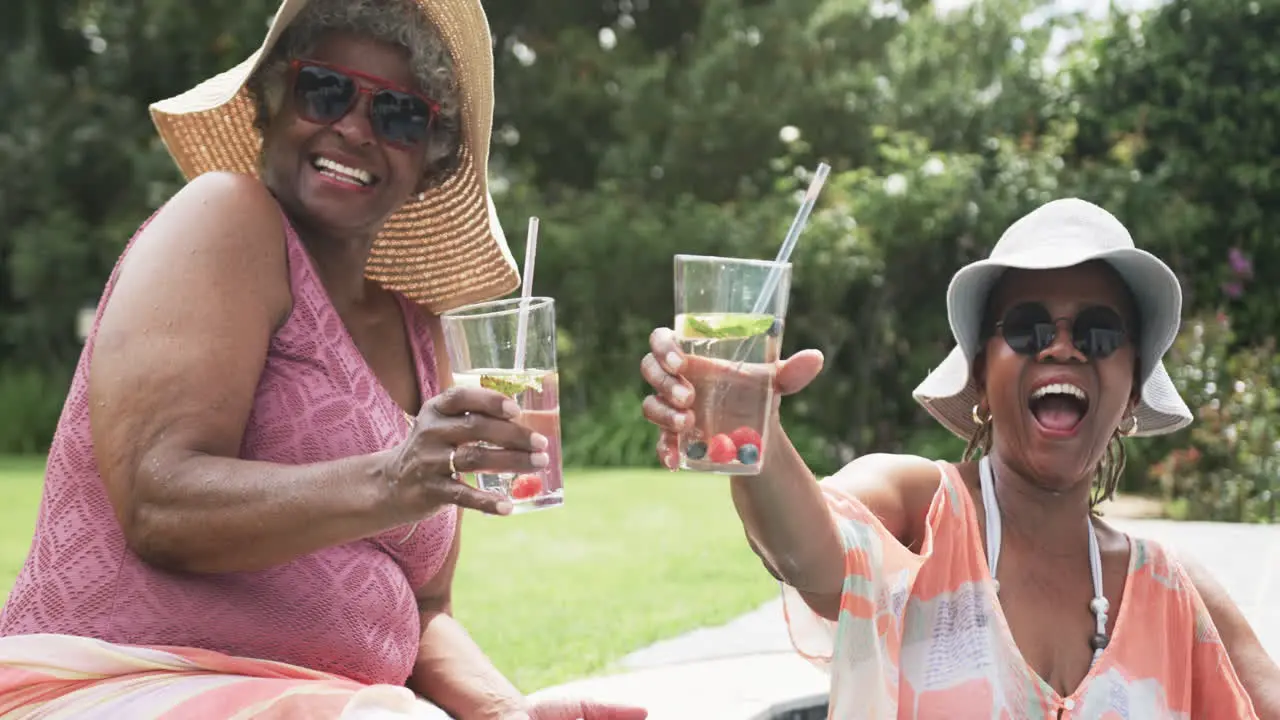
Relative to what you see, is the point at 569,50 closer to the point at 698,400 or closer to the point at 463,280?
the point at 463,280

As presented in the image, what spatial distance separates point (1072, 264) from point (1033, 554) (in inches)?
23.8

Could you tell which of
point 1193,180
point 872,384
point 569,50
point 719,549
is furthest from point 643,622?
point 569,50

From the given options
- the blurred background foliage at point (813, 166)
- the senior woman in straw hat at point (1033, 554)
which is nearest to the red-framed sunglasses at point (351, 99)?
the senior woman in straw hat at point (1033, 554)

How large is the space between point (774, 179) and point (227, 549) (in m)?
13.9

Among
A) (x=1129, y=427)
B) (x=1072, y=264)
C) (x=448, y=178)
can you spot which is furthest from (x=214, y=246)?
(x=1129, y=427)

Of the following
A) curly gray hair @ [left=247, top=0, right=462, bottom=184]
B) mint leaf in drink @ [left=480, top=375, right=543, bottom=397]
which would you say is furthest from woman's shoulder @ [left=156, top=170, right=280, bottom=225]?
mint leaf in drink @ [left=480, top=375, right=543, bottom=397]

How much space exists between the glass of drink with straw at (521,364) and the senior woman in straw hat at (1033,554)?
0.54 meters

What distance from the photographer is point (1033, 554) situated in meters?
2.77

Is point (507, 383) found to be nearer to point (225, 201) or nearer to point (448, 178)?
point (225, 201)

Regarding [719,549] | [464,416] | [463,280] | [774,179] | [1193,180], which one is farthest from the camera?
[774,179]

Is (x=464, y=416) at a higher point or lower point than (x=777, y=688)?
higher

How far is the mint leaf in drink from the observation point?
1.97 metres

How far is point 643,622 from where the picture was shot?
21.5 ft

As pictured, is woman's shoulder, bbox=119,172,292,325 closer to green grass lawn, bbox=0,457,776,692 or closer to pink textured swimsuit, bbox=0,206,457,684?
pink textured swimsuit, bbox=0,206,457,684
